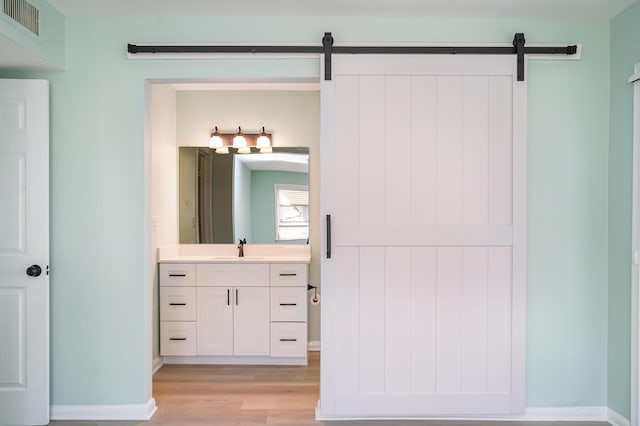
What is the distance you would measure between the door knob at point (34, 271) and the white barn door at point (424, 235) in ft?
5.36

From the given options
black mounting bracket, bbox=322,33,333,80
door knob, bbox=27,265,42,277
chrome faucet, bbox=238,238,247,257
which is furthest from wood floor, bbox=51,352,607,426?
black mounting bracket, bbox=322,33,333,80

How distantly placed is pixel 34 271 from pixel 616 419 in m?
3.46

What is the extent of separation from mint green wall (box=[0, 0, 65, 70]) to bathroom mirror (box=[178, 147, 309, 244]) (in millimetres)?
1717

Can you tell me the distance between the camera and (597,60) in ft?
9.74

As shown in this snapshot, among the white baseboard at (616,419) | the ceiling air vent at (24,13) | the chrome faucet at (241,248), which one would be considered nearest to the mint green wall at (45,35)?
the ceiling air vent at (24,13)

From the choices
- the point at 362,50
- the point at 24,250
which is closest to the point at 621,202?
the point at 362,50

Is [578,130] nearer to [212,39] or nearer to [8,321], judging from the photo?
[212,39]

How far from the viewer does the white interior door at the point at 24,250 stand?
2.85 meters

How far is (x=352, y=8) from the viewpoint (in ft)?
9.29

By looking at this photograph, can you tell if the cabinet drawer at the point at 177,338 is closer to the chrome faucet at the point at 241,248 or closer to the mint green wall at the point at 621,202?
the chrome faucet at the point at 241,248

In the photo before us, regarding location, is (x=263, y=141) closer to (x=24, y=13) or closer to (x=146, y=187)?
(x=146, y=187)

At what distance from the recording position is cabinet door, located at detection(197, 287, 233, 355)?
4059mm

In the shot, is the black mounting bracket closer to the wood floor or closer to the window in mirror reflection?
the window in mirror reflection

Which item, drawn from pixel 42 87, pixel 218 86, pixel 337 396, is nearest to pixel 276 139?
pixel 218 86
